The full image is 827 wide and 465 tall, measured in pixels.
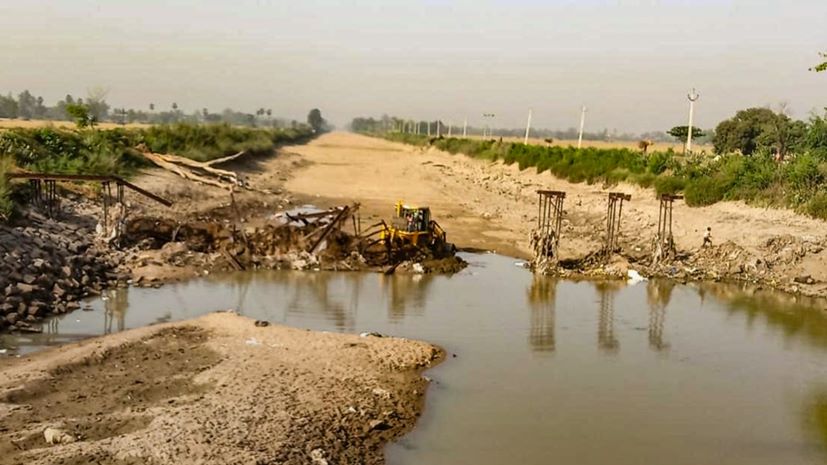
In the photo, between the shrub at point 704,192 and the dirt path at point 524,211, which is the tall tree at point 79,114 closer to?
the dirt path at point 524,211

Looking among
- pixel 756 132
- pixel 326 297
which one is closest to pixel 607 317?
pixel 326 297

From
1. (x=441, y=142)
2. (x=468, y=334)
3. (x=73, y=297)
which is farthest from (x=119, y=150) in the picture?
(x=441, y=142)

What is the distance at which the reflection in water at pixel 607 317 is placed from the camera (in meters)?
14.3

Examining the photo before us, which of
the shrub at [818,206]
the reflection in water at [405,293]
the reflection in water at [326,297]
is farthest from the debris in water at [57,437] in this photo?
the shrub at [818,206]

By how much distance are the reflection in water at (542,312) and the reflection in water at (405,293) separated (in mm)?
2582

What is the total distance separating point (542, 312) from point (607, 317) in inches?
57.6

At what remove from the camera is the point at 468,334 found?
14375 mm

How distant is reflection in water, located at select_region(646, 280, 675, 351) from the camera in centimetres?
1472

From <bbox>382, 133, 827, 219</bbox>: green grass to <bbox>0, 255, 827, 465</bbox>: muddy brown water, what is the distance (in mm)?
7836

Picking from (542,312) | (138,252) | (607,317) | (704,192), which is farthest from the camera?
(704,192)

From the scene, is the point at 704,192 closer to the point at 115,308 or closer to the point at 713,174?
the point at 713,174

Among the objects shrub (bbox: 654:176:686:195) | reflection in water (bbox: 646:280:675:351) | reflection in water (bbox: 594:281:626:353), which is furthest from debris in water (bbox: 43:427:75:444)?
shrub (bbox: 654:176:686:195)

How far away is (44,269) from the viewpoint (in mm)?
14805

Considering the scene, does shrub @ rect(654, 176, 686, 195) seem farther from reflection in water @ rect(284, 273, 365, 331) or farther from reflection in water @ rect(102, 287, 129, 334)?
reflection in water @ rect(102, 287, 129, 334)
